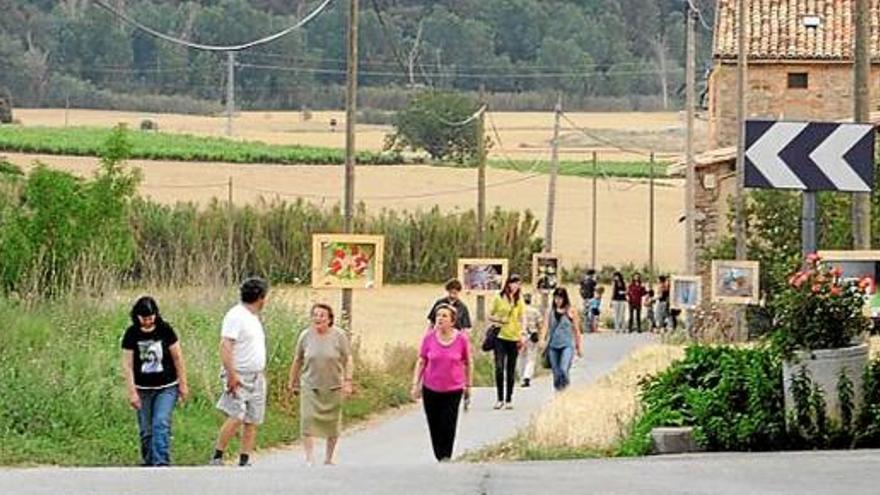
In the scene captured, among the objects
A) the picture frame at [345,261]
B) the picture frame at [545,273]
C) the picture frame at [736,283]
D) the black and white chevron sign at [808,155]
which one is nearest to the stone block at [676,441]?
the black and white chevron sign at [808,155]

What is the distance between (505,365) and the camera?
28.0 metres

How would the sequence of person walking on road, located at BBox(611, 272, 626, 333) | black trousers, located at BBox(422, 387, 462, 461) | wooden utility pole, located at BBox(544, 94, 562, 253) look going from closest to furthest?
1. black trousers, located at BBox(422, 387, 462, 461)
2. person walking on road, located at BBox(611, 272, 626, 333)
3. wooden utility pole, located at BBox(544, 94, 562, 253)

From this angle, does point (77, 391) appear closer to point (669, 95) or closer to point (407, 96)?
point (407, 96)

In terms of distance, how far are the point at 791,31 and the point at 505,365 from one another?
37994 millimetres

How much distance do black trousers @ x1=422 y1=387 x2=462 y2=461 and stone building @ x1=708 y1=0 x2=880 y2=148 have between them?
4381cm

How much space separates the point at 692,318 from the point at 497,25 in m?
74.7

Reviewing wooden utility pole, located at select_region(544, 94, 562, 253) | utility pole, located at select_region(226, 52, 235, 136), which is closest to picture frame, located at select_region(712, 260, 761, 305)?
wooden utility pole, located at select_region(544, 94, 562, 253)

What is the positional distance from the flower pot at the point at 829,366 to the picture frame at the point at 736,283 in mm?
23264

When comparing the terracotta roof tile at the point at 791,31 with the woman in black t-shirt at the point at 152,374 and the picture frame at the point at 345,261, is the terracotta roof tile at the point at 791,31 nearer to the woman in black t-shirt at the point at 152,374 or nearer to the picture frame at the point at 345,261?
the picture frame at the point at 345,261

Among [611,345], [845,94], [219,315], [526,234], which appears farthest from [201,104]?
[219,315]

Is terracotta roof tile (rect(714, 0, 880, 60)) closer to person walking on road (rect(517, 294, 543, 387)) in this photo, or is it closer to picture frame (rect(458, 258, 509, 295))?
picture frame (rect(458, 258, 509, 295))

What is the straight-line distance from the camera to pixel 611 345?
52.9m

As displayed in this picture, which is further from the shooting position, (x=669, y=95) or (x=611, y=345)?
(x=669, y=95)

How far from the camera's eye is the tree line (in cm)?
10175
